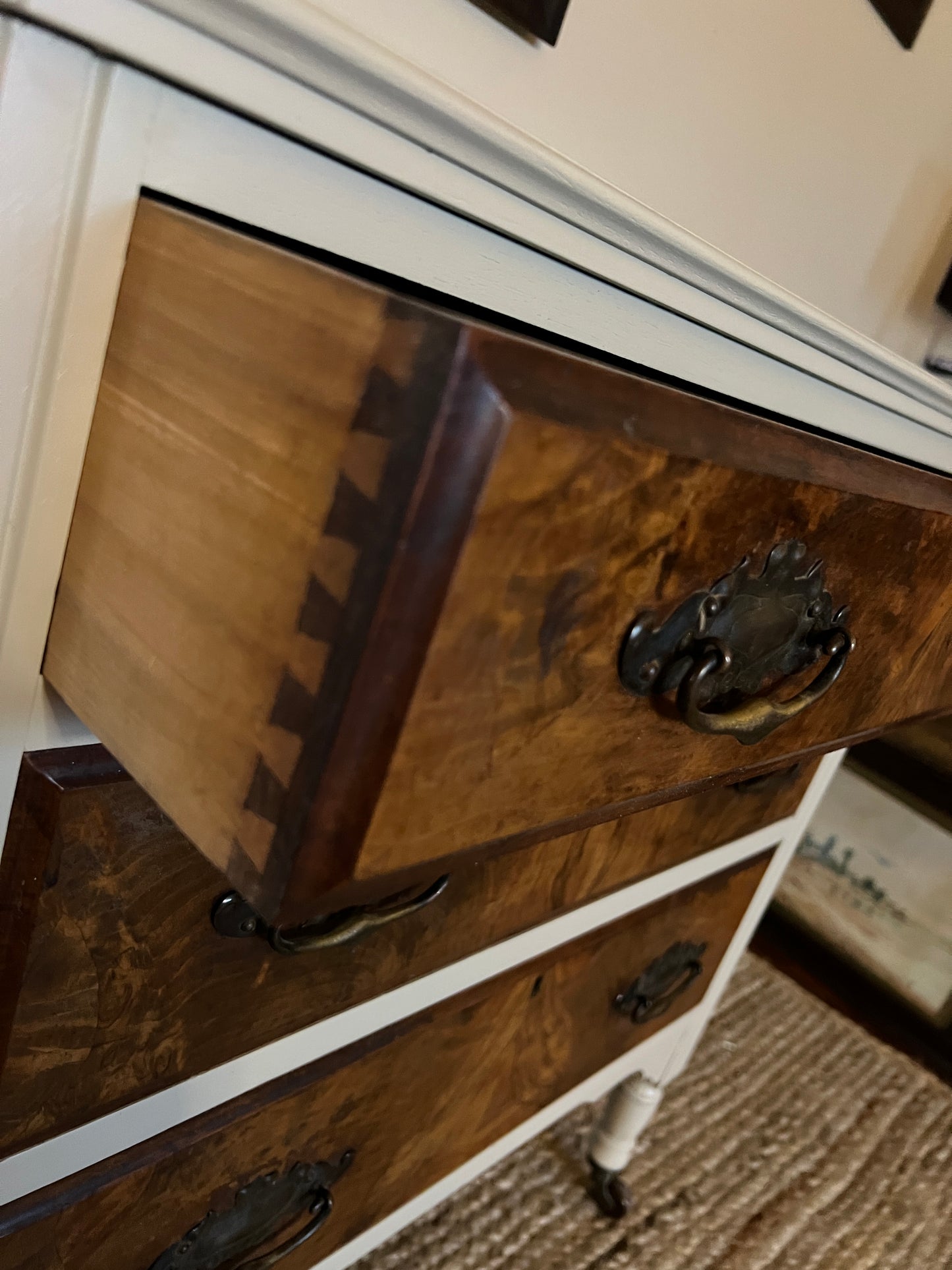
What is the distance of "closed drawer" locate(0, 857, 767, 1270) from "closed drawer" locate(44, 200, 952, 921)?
10.6 inches

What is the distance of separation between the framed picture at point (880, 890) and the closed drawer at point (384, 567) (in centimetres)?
129

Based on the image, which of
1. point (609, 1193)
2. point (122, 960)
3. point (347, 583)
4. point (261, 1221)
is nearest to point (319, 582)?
point (347, 583)

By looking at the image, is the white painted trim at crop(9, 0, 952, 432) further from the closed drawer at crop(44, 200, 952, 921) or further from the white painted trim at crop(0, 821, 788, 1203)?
the white painted trim at crop(0, 821, 788, 1203)

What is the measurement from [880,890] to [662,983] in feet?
2.83

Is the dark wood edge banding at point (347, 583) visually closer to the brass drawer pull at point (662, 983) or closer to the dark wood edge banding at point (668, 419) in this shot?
the dark wood edge banding at point (668, 419)

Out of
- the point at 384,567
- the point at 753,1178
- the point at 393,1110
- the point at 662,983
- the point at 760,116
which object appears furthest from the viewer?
the point at 753,1178

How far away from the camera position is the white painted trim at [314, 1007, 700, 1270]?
62 cm

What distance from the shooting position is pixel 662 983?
798 millimetres

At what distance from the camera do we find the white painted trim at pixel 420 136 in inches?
9.2

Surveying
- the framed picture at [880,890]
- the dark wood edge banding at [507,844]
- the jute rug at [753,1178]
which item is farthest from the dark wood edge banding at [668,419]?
the framed picture at [880,890]

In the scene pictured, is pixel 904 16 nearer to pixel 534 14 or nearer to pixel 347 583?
pixel 534 14

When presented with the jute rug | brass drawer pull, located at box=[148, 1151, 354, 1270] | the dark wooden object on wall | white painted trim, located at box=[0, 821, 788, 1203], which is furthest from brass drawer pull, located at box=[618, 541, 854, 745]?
the jute rug

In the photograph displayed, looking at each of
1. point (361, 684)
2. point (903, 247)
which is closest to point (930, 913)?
point (903, 247)

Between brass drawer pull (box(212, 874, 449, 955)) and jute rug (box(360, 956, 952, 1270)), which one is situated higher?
brass drawer pull (box(212, 874, 449, 955))
